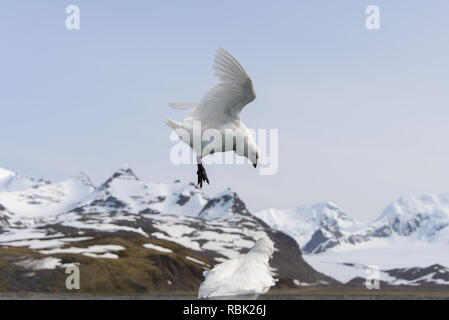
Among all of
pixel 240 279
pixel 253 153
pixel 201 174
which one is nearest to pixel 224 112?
pixel 253 153

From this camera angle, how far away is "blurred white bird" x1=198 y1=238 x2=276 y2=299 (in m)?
12.9

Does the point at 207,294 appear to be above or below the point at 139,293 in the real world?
above

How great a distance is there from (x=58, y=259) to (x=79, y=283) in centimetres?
2009

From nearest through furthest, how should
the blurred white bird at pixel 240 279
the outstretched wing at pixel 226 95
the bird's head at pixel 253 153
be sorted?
the blurred white bird at pixel 240 279 → the outstretched wing at pixel 226 95 → the bird's head at pixel 253 153

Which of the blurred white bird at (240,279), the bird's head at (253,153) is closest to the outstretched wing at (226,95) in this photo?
the bird's head at (253,153)

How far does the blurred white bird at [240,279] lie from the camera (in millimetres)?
12930

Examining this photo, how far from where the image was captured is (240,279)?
43.4 feet

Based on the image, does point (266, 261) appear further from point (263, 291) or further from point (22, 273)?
point (22, 273)

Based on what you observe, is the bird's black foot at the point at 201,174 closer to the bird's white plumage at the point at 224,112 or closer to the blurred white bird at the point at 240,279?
the bird's white plumage at the point at 224,112

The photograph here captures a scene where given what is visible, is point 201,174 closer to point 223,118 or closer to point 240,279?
point 223,118

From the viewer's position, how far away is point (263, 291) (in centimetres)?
1305
